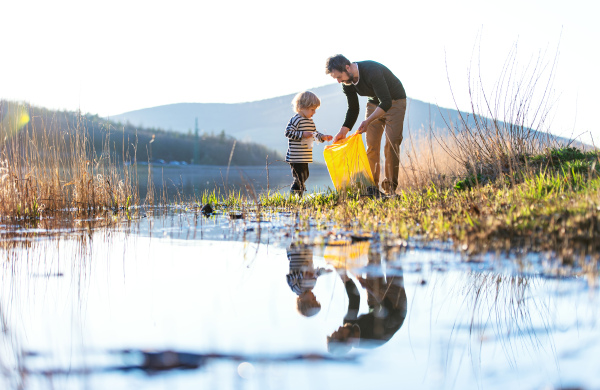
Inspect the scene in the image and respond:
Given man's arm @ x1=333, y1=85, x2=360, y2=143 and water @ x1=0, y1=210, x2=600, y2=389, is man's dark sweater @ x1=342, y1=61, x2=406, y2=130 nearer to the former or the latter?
man's arm @ x1=333, y1=85, x2=360, y2=143

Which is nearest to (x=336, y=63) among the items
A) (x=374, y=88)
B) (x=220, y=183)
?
(x=374, y=88)

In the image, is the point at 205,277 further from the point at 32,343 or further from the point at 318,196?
the point at 318,196

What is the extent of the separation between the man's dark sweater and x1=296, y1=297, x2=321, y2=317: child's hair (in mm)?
4095

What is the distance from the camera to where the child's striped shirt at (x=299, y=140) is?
22.4 ft

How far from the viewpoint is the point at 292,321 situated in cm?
232

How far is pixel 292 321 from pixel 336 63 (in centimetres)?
445

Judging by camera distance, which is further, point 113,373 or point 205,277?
point 205,277

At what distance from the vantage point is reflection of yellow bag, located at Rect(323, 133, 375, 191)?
21.5ft

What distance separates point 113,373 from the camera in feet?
6.07

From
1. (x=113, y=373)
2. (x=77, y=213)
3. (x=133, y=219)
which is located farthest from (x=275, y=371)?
(x=77, y=213)

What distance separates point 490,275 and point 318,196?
13.0ft

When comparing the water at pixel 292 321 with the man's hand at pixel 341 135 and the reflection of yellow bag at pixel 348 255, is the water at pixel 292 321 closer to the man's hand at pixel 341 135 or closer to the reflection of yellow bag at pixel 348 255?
the reflection of yellow bag at pixel 348 255

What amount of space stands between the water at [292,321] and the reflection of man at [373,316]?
0.01 m

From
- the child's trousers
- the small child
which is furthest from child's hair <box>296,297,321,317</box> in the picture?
the child's trousers
